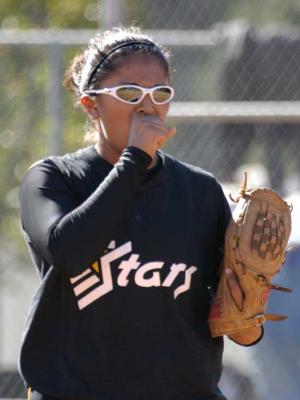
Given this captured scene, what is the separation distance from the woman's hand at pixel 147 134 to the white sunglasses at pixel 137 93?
5cm

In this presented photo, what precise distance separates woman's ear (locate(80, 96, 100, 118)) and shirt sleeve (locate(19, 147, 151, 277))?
0.73ft

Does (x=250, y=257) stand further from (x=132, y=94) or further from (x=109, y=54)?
(x=109, y=54)

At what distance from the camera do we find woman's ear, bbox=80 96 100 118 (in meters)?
2.64

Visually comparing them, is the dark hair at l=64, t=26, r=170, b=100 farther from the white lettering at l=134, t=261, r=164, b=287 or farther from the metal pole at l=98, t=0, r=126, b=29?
the metal pole at l=98, t=0, r=126, b=29

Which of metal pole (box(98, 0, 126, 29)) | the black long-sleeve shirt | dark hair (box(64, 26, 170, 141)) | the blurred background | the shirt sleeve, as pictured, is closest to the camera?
the shirt sleeve

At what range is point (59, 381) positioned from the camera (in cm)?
250

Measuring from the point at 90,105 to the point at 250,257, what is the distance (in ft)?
1.93

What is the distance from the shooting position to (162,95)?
2.53m

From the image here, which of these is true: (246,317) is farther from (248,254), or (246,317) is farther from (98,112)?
(98,112)

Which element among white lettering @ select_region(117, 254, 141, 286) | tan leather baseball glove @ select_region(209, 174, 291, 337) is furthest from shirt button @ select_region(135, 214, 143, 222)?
tan leather baseball glove @ select_region(209, 174, 291, 337)

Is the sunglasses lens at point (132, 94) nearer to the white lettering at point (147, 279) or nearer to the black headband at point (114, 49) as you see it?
the black headband at point (114, 49)

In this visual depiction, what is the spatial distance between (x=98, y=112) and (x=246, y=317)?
678 millimetres

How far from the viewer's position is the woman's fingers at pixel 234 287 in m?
2.64

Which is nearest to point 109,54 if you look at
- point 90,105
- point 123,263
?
point 90,105
